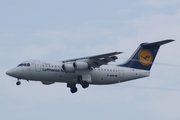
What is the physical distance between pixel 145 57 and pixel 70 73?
684 centimetres

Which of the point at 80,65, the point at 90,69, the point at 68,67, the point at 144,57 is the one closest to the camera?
the point at 68,67

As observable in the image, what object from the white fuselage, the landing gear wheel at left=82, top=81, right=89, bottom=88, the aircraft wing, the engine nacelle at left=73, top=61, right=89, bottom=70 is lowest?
the landing gear wheel at left=82, top=81, right=89, bottom=88

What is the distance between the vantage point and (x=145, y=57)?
47500 millimetres

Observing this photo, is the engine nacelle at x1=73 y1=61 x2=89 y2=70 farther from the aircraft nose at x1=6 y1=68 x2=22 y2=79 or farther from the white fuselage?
the aircraft nose at x1=6 y1=68 x2=22 y2=79

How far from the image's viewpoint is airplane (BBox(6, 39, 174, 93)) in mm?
42844

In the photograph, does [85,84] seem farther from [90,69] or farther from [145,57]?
[145,57]

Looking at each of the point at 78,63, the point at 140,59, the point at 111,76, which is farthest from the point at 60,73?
the point at 140,59

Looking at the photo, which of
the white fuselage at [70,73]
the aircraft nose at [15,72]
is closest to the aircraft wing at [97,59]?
the white fuselage at [70,73]

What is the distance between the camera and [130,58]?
47.5m

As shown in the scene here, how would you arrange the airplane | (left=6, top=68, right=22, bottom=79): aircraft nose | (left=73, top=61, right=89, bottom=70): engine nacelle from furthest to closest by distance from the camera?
(left=73, top=61, right=89, bottom=70): engine nacelle → the airplane → (left=6, top=68, right=22, bottom=79): aircraft nose

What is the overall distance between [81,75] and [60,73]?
1.89 meters

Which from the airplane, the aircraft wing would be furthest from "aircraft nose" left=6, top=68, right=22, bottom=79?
the aircraft wing

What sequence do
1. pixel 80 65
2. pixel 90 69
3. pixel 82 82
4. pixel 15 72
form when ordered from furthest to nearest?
pixel 90 69, pixel 82 82, pixel 80 65, pixel 15 72

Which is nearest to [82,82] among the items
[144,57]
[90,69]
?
[90,69]
